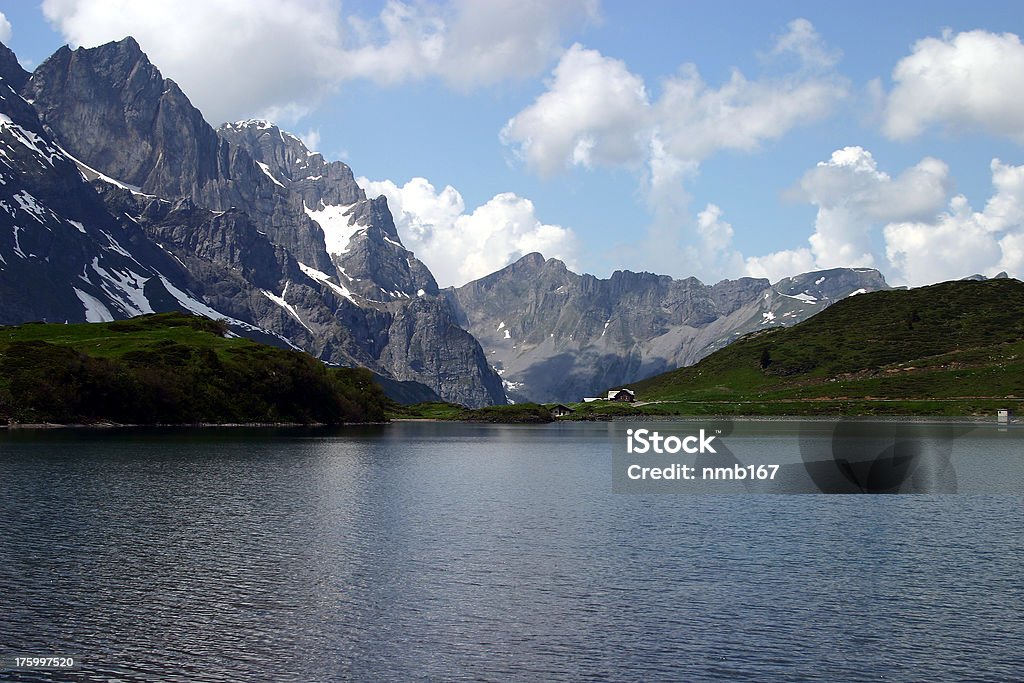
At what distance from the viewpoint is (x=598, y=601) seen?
54812mm

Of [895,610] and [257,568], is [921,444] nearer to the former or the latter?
[895,610]

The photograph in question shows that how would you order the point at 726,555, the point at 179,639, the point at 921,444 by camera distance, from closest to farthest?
1. the point at 179,639
2. the point at 726,555
3. the point at 921,444

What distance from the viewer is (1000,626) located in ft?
163

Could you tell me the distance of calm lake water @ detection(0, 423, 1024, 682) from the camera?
43844 millimetres

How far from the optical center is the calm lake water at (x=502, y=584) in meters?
43.8

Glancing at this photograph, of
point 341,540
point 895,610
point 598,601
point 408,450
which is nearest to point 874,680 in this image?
point 895,610

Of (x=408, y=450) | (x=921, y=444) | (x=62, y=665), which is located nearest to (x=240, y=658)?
(x=62, y=665)

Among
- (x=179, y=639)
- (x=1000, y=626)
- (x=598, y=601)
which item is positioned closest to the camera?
(x=179, y=639)

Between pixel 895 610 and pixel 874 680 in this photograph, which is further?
pixel 895 610

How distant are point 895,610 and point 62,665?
140 feet

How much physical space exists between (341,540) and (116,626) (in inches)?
1090

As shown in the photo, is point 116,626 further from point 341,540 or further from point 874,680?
point 874,680

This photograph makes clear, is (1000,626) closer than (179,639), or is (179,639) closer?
(179,639)

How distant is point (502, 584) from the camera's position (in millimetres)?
59281
